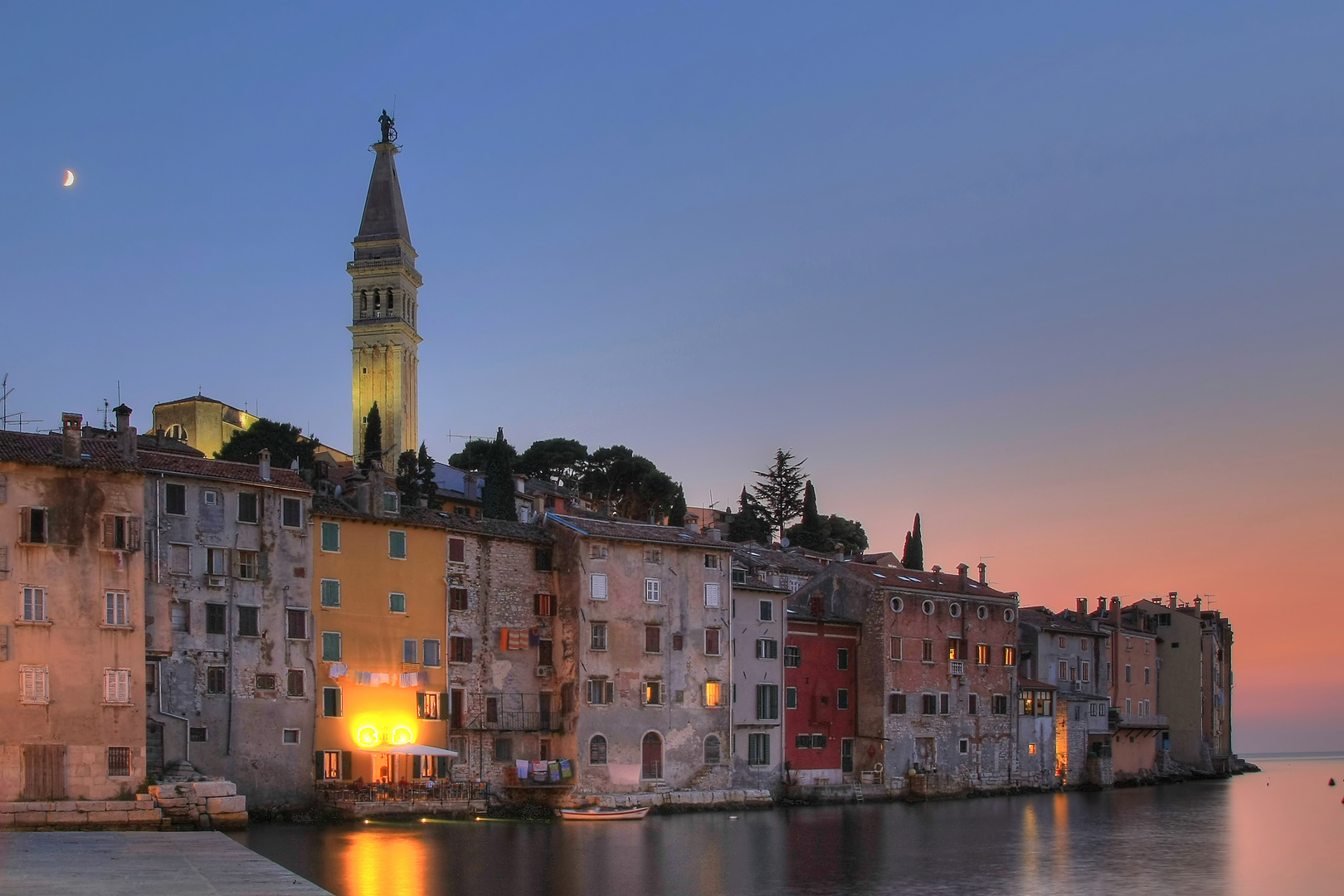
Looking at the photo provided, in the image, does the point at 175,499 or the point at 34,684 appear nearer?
the point at 34,684

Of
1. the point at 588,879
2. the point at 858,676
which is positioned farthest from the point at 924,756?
the point at 588,879

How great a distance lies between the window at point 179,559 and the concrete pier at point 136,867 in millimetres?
10159

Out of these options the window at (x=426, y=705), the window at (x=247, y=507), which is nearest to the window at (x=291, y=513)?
the window at (x=247, y=507)

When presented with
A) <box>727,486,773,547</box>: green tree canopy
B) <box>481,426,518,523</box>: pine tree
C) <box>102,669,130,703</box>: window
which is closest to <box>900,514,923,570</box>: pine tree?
<box>727,486,773,547</box>: green tree canopy

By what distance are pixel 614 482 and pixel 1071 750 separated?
124 ft

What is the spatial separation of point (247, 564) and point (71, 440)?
757 centimetres

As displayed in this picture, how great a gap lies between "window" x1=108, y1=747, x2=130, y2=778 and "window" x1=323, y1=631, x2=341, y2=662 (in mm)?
8882

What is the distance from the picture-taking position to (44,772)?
145ft

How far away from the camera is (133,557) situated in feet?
156

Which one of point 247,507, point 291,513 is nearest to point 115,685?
point 247,507

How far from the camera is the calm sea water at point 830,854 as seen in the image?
40969mm

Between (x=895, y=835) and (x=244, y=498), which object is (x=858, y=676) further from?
(x=244, y=498)

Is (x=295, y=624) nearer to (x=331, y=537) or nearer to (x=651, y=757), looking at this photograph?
(x=331, y=537)

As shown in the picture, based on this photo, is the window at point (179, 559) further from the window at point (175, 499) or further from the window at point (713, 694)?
the window at point (713, 694)
